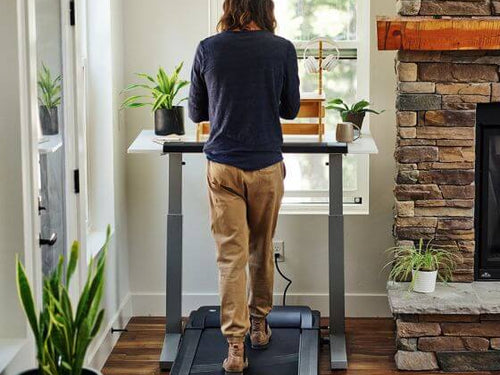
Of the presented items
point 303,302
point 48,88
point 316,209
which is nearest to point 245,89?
point 48,88

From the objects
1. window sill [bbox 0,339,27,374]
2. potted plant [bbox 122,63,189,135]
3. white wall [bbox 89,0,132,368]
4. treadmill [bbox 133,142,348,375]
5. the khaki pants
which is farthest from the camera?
white wall [bbox 89,0,132,368]

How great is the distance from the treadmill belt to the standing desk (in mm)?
161

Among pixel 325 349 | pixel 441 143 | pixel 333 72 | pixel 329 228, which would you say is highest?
pixel 333 72

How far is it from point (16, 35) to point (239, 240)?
4.32ft

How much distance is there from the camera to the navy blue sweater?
388 centimetres

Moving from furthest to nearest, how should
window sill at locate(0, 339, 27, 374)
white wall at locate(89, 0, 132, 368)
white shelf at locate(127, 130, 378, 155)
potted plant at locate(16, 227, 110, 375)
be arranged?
white wall at locate(89, 0, 132, 368), white shelf at locate(127, 130, 378, 155), window sill at locate(0, 339, 27, 374), potted plant at locate(16, 227, 110, 375)

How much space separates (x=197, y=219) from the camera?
5.23m

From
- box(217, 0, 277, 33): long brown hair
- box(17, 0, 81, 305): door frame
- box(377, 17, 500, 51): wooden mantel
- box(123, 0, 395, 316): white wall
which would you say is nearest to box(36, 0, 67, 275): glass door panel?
box(17, 0, 81, 305): door frame

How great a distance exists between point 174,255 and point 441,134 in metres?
1.33

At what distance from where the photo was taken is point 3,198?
3213 mm

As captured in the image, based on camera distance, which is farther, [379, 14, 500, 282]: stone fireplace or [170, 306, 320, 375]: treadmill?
[379, 14, 500, 282]: stone fireplace

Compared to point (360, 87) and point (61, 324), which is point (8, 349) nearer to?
point (61, 324)

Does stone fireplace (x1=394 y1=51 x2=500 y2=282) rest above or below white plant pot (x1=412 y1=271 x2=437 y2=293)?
above

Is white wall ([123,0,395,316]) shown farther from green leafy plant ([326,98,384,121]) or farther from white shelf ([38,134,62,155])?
white shelf ([38,134,62,155])
